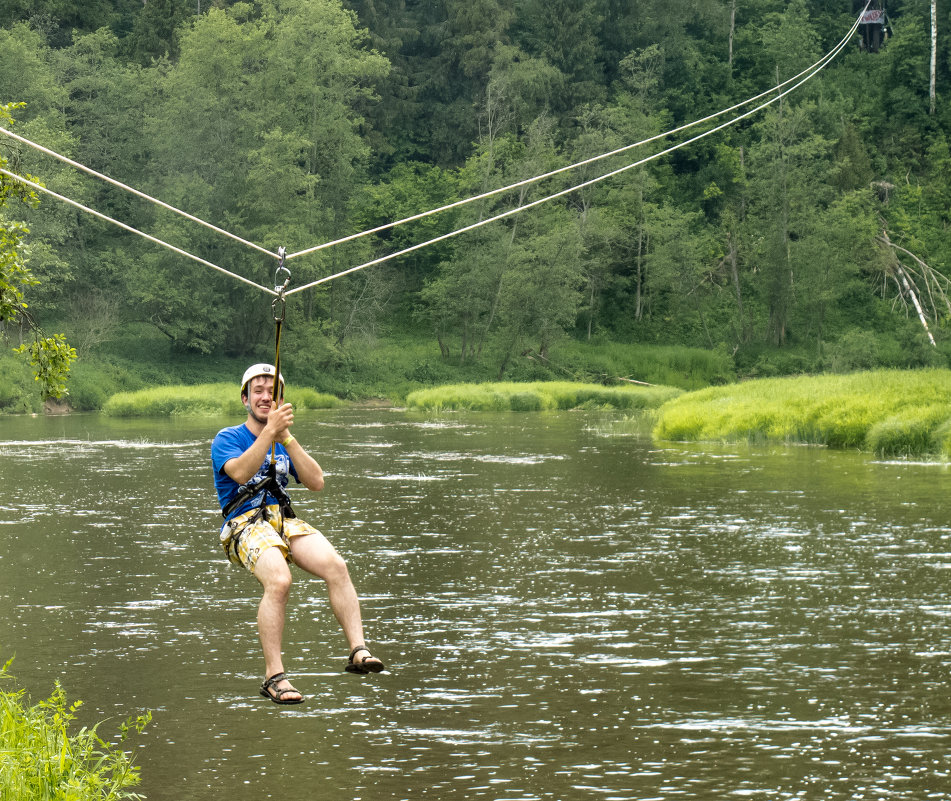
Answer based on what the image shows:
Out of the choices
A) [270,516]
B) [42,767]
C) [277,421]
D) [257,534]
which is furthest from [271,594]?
[42,767]

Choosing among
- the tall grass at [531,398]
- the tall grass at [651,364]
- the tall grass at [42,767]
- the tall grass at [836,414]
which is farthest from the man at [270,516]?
the tall grass at [651,364]

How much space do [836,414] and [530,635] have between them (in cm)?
2086

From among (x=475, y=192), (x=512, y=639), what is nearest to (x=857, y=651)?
(x=512, y=639)

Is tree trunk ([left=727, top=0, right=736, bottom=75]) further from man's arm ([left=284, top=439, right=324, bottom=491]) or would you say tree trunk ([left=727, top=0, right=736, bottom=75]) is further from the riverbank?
man's arm ([left=284, top=439, right=324, bottom=491])

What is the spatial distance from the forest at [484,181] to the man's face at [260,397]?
48.4m

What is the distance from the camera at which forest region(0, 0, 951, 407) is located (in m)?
64.9

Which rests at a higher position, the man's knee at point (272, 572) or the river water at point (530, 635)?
the man's knee at point (272, 572)

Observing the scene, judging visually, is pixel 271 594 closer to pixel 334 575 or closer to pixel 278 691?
pixel 334 575

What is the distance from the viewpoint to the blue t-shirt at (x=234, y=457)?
27.6ft

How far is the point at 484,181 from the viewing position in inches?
2832

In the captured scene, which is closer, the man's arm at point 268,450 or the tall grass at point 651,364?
the man's arm at point 268,450

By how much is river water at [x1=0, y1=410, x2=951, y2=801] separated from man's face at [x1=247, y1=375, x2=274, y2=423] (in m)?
3.05

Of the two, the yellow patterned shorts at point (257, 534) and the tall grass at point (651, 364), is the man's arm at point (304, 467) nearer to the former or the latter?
the yellow patterned shorts at point (257, 534)

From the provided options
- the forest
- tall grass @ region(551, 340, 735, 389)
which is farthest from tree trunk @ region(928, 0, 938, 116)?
tall grass @ region(551, 340, 735, 389)
